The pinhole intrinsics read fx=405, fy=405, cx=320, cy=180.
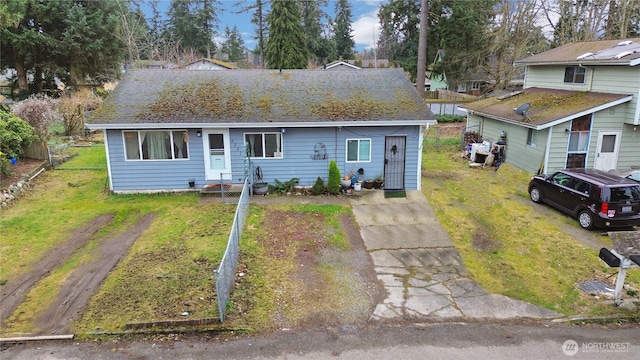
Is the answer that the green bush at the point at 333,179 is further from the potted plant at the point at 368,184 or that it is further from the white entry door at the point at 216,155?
the white entry door at the point at 216,155

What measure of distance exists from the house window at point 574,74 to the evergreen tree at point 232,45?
57475mm

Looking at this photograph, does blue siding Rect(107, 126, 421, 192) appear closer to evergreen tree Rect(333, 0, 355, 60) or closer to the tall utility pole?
the tall utility pole

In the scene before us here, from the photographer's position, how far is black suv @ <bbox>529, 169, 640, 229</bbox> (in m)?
10.7

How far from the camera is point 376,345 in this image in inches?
257

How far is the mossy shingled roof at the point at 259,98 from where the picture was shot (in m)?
13.9

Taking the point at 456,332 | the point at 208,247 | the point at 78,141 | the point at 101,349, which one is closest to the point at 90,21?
the point at 78,141

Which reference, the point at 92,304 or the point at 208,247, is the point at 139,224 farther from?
the point at 92,304

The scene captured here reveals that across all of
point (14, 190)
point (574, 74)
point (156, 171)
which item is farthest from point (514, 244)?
point (14, 190)

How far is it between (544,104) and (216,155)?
46.5 ft

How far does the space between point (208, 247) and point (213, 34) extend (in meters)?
58.9

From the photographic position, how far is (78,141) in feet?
76.7

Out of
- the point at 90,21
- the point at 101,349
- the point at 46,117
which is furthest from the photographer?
the point at 90,21

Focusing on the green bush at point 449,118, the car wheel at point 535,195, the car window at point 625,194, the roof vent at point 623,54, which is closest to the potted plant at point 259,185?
the car wheel at point 535,195

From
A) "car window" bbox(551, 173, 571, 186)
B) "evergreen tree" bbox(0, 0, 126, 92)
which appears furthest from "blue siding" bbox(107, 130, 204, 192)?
"evergreen tree" bbox(0, 0, 126, 92)
